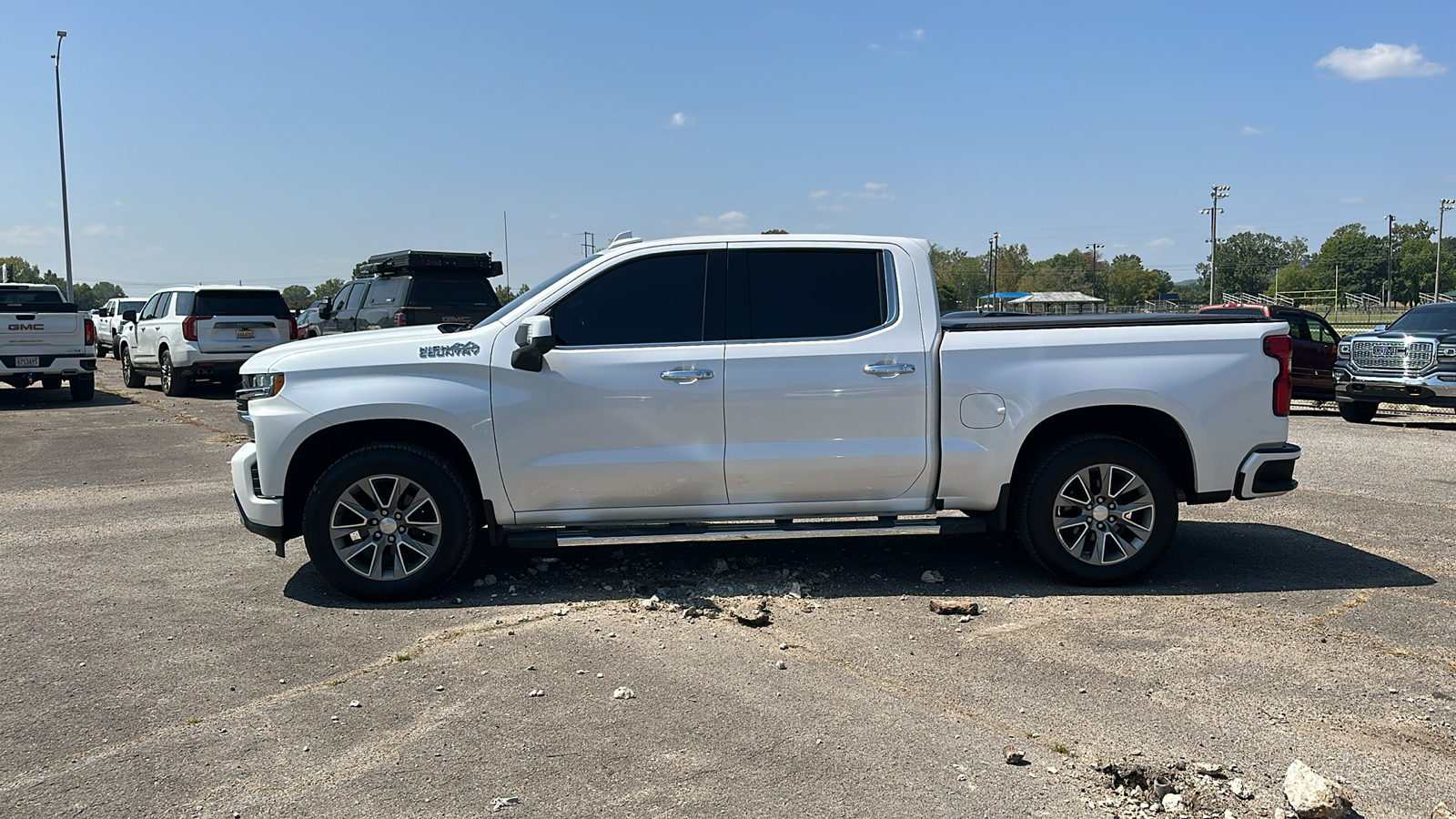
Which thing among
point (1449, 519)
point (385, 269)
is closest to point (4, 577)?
point (1449, 519)

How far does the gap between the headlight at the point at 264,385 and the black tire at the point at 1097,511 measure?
4089 mm

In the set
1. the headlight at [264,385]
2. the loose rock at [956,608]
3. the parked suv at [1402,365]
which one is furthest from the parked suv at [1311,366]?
the headlight at [264,385]

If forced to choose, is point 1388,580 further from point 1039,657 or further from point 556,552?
point 556,552

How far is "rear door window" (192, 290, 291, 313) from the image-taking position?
18.0 meters

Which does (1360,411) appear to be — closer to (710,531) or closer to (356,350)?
(710,531)

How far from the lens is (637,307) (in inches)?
230

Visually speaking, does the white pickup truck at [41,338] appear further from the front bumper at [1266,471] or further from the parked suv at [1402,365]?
the parked suv at [1402,365]

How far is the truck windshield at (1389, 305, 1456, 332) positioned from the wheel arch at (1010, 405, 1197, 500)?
1091 centimetres

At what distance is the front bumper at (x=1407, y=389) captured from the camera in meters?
13.9

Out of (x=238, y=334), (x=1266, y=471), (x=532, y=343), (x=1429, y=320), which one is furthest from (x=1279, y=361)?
(x=238, y=334)

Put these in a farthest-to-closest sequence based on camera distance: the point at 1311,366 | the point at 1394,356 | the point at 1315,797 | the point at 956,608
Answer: the point at 1311,366, the point at 1394,356, the point at 956,608, the point at 1315,797

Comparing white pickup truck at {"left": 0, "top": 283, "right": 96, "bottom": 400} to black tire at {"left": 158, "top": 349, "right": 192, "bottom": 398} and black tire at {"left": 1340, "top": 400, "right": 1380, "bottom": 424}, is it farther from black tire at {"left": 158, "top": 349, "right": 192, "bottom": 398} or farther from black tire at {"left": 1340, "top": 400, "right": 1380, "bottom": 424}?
black tire at {"left": 1340, "top": 400, "right": 1380, "bottom": 424}

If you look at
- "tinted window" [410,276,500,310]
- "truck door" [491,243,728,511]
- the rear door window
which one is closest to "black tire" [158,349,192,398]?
the rear door window

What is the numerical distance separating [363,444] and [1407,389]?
540 inches
